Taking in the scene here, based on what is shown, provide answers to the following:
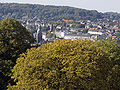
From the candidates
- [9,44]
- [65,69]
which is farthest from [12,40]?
[65,69]

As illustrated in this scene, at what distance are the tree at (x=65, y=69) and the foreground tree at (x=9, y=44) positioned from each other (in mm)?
3496

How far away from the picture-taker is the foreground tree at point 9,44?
2281cm

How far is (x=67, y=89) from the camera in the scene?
17250 millimetres

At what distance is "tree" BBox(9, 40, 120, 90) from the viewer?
1712 centimetres

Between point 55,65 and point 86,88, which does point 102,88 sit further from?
point 55,65

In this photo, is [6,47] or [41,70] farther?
[6,47]

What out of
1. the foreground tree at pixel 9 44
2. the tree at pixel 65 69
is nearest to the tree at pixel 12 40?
the foreground tree at pixel 9 44

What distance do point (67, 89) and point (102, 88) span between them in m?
2.65

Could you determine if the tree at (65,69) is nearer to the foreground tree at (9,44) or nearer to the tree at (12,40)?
the foreground tree at (9,44)

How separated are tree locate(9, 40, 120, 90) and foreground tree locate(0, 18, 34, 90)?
3.50m

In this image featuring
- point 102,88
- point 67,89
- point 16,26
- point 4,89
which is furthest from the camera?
point 16,26

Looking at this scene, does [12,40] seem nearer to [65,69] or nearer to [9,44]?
[9,44]

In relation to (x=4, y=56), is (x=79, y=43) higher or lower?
higher

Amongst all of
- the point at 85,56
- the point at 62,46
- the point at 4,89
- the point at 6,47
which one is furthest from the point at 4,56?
the point at 85,56
